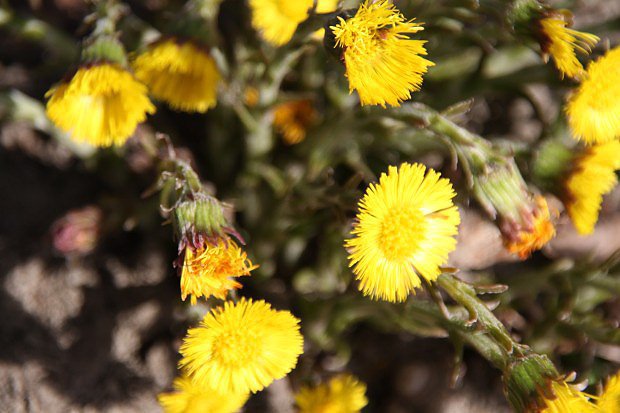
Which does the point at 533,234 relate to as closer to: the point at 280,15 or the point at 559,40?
the point at 559,40

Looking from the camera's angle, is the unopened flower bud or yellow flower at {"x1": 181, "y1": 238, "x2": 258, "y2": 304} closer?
yellow flower at {"x1": 181, "y1": 238, "x2": 258, "y2": 304}

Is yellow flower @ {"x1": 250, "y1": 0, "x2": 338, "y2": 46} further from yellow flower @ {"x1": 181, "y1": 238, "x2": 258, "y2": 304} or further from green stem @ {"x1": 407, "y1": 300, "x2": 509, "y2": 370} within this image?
green stem @ {"x1": 407, "y1": 300, "x2": 509, "y2": 370}

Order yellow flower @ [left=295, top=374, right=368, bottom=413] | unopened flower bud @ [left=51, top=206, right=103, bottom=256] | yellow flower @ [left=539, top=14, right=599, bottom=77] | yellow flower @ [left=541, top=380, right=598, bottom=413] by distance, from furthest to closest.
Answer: unopened flower bud @ [left=51, top=206, right=103, bottom=256] < yellow flower @ [left=295, top=374, right=368, bottom=413] < yellow flower @ [left=539, top=14, right=599, bottom=77] < yellow flower @ [left=541, top=380, right=598, bottom=413]

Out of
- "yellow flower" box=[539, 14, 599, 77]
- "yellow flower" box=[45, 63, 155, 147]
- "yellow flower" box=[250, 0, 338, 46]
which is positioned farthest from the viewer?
"yellow flower" box=[250, 0, 338, 46]

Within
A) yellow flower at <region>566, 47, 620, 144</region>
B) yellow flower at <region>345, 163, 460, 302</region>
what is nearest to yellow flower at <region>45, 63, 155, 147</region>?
yellow flower at <region>345, 163, 460, 302</region>

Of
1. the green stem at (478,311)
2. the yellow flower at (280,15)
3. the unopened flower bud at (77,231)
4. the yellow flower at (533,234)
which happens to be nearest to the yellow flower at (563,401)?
the green stem at (478,311)

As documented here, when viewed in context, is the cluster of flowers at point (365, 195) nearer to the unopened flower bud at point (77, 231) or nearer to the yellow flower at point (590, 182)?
the yellow flower at point (590, 182)
